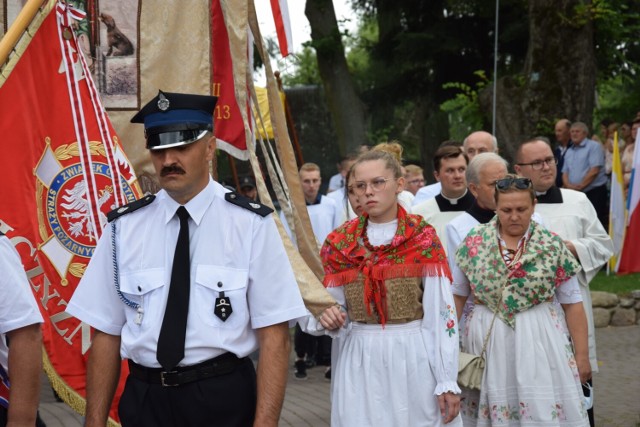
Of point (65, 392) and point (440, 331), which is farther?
point (440, 331)

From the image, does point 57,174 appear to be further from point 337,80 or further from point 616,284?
point 337,80

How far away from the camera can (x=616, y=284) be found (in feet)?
44.8

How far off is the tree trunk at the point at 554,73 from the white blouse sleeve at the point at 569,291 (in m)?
10.8

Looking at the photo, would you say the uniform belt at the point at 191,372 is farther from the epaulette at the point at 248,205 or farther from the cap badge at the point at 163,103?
the cap badge at the point at 163,103

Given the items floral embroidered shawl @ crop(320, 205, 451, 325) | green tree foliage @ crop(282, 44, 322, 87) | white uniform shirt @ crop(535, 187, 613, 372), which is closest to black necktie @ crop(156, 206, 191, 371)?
floral embroidered shawl @ crop(320, 205, 451, 325)

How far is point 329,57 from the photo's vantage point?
20703 mm

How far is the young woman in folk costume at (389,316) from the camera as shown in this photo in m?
5.12

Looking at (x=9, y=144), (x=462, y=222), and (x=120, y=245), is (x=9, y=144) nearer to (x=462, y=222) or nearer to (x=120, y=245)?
(x=120, y=245)

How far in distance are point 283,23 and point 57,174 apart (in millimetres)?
2668

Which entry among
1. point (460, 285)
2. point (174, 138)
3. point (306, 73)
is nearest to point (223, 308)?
point (174, 138)

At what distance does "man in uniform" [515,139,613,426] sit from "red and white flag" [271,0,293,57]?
5.70 feet

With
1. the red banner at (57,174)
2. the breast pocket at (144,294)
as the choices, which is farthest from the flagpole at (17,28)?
the breast pocket at (144,294)

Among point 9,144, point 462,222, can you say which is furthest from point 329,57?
point 9,144

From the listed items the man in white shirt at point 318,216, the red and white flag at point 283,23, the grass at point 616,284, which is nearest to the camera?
the red and white flag at point 283,23
